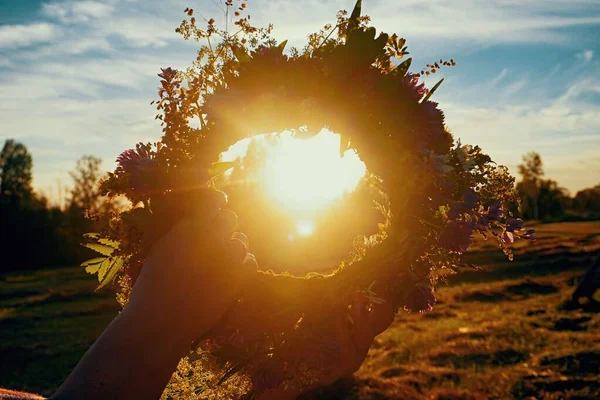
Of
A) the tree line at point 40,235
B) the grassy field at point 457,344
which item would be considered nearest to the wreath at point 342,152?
the grassy field at point 457,344

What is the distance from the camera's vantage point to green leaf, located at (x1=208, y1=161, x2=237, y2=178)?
326 cm

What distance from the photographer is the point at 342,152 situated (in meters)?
3.80

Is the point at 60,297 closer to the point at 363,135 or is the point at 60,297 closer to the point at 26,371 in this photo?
the point at 26,371

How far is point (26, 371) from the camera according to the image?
14430 mm

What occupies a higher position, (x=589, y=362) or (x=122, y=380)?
(x=122, y=380)

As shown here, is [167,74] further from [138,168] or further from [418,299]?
[418,299]

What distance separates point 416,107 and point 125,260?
226cm

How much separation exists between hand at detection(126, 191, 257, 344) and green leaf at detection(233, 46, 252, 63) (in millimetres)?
1219

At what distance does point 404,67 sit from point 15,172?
9190 centimetres

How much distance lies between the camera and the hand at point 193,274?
258 centimetres

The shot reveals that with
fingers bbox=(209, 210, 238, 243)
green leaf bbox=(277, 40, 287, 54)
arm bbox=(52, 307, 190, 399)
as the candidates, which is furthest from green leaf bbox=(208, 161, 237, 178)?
arm bbox=(52, 307, 190, 399)

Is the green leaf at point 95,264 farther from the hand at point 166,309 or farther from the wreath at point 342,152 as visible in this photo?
the hand at point 166,309

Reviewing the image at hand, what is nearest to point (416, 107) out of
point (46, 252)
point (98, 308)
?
point (98, 308)

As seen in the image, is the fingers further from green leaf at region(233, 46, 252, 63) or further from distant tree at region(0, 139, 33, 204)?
distant tree at region(0, 139, 33, 204)
